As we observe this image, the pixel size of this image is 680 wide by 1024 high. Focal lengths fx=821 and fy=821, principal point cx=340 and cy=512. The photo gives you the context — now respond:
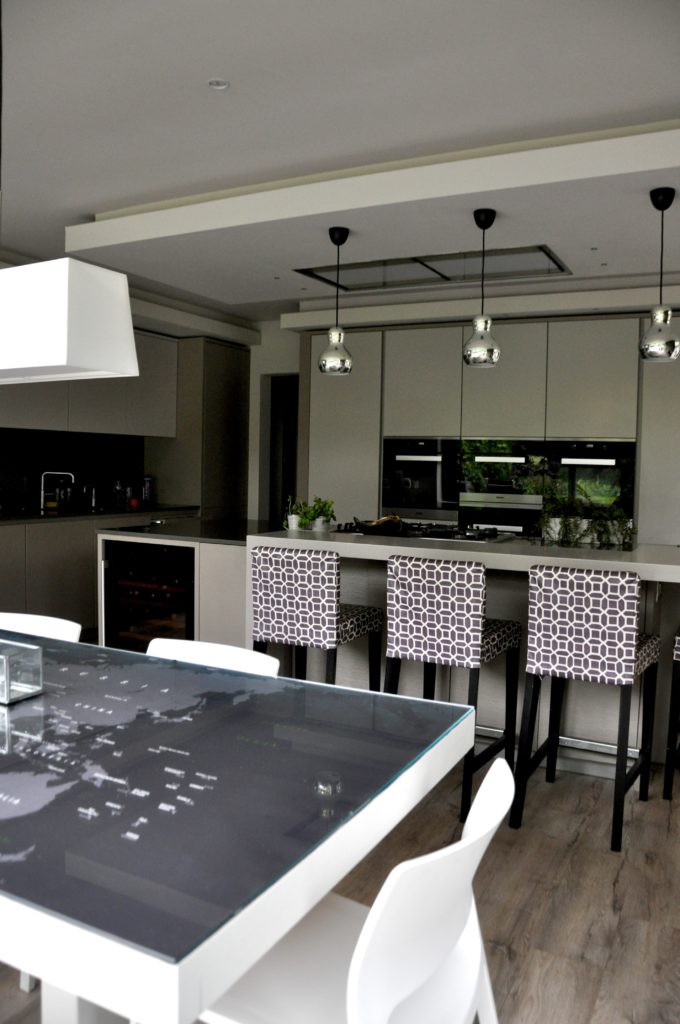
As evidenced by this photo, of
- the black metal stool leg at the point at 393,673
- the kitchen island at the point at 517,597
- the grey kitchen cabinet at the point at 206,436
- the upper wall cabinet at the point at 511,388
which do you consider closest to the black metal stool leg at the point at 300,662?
the kitchen island at the point at 517,597

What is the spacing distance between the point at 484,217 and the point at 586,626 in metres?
1.90

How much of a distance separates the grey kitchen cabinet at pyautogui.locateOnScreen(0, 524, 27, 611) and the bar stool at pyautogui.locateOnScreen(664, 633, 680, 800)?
13.3 ft

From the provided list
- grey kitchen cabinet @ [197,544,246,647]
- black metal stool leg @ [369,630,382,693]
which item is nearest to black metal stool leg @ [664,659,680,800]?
black metal stool leg @ [369,630,382,693]

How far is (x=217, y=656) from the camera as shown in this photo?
7.41ft

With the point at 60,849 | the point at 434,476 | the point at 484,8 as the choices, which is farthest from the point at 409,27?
the point at 434,476

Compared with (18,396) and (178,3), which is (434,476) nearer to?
(18,396)

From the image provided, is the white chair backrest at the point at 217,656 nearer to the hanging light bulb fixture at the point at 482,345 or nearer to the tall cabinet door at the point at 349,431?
the hanging light bulb fixture at the point at 482,345

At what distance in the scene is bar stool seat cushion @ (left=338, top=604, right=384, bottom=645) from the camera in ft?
11.2

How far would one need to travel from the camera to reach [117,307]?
1.88m

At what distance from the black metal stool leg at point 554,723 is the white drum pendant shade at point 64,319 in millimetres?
2272

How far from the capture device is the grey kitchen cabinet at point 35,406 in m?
5.70

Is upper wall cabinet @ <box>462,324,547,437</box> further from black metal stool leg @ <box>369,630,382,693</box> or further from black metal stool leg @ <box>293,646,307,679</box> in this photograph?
black metal stool leg @ <box>369,630,382,693</box>

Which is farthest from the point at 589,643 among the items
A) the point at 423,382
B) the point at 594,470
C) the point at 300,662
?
the point at 423,382

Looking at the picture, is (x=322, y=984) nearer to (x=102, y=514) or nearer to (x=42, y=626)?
(x=42, y=626)
